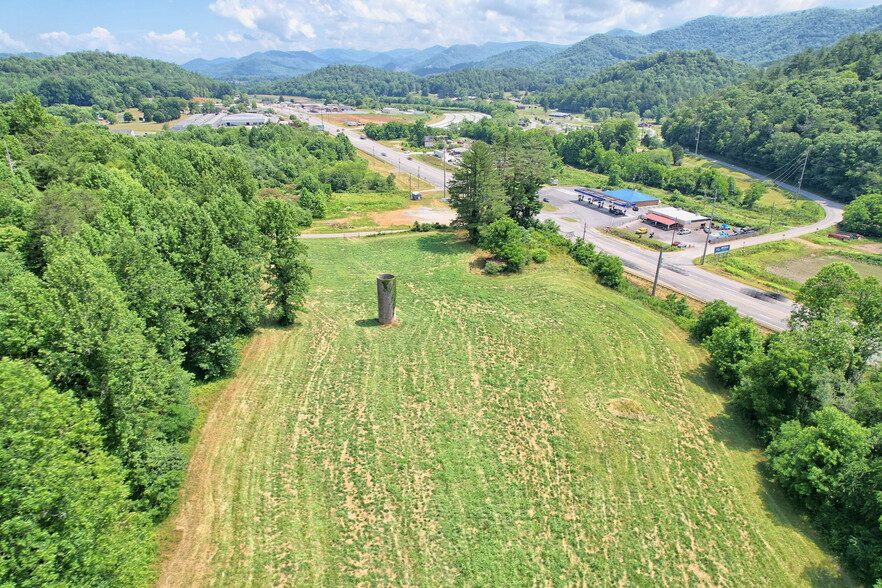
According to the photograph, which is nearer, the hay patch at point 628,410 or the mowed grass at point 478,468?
the mowed grass at point 478,468

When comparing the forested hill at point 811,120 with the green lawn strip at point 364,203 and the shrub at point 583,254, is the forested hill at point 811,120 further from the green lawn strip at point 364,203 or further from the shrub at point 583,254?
the green lawn strip at point 364,203

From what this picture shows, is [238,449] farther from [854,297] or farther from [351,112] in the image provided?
[351,112]

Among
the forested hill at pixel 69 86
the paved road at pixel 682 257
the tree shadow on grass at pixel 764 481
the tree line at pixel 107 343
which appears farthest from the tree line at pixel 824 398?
the forested hill at pixel 69 86

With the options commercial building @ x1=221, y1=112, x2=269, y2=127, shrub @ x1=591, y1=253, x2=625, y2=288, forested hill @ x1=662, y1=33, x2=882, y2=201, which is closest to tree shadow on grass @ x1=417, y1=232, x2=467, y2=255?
shrub @ x1=591, y1=253, x2=625, y2=288

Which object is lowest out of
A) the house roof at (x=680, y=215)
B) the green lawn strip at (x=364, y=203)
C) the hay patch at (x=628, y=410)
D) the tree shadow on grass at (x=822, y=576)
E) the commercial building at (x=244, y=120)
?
the tree shadow on grass at (x=822, y=576)

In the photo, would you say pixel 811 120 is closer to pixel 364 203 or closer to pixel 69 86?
pixel 364 203

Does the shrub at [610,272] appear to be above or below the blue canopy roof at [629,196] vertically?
below

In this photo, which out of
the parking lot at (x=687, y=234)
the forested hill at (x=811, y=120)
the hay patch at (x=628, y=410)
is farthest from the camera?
the forested hill at (x=811, y=120)

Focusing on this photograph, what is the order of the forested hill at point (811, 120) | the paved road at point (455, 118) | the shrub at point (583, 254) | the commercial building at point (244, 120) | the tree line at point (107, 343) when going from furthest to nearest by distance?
1. the paved road at point (455, 118)
2. the commercial building at point (244, 120)
3. the forested hill at point (811, 120)
4. the shrub at point (583, 254)
5. the tree line at point (107, 343)
